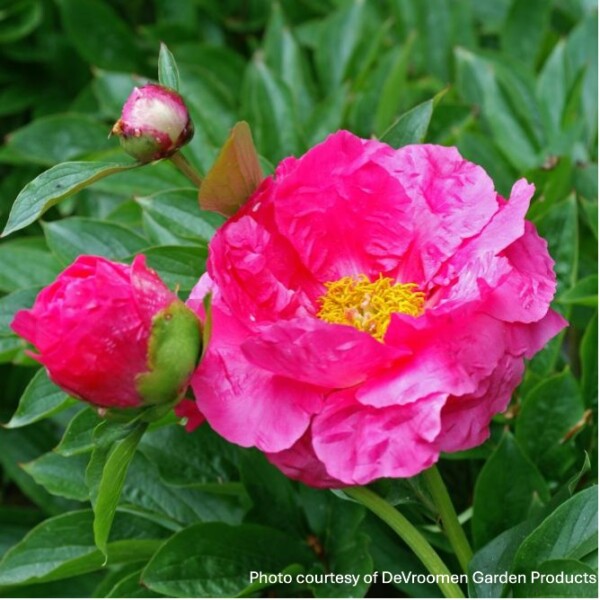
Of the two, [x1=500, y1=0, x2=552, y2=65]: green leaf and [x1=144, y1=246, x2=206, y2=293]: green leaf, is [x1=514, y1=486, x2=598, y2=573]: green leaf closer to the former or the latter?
[x1=144, y1=246, x2=206, y2=293]: green leaf

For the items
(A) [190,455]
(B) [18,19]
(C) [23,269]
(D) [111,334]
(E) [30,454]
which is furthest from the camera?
(B) [18,19]

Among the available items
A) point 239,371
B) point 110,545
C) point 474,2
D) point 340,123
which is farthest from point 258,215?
point 474,2

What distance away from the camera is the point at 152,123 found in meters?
0.87

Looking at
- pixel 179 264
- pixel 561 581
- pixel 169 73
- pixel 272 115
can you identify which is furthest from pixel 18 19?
pixel 561 581

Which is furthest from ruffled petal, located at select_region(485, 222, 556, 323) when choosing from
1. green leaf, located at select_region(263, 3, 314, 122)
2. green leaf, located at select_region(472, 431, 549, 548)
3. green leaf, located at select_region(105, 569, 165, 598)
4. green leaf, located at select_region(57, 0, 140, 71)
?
green leaf, located at select_region(57, 0, 140, 71)

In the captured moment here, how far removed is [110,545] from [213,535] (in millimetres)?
106

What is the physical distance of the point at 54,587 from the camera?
134 centimetres

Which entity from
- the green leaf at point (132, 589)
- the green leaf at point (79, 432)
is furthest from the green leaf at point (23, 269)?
the green leaf at point (132, 589)

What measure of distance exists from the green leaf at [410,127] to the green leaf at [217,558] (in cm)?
41

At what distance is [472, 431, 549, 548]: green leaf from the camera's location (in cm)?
105

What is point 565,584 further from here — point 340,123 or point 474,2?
point 474,2

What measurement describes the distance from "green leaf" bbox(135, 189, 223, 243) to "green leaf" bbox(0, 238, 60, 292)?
0.56 feet

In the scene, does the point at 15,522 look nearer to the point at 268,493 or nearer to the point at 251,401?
the point at 268,493

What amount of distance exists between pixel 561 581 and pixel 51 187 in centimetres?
53
